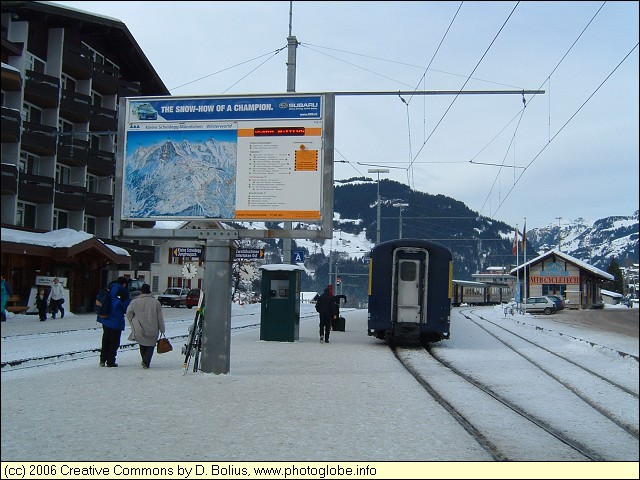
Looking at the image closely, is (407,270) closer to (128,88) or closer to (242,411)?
(242,411)

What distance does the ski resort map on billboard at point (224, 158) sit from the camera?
13.2m

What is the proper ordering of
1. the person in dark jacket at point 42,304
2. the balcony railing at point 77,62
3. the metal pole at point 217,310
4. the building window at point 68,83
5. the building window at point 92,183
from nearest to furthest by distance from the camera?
1. the metal pole at point 217,310
2. the person in dark jacket at point 42,304
3. the balcony railing at point 77,62
4. the building window at point 68,83
5. the building window at point 92,183

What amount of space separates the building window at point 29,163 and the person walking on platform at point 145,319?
95.4 ft

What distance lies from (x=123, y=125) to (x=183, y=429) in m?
7.98

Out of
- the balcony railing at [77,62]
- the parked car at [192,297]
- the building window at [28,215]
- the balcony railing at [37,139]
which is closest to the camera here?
the balcony railing at [37,139]

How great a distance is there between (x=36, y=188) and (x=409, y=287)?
84.9ft

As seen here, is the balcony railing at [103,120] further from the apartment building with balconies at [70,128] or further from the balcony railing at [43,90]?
the balcony railing at [43,90]

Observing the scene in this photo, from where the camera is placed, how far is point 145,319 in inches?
508

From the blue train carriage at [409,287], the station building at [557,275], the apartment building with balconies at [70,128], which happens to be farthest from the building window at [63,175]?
the station building at [557,275]

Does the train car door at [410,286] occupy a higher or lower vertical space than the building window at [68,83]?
lower

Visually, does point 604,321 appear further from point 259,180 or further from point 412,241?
point 412,241

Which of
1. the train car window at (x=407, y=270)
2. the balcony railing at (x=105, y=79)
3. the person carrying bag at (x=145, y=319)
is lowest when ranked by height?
the person carrying bag at (x=145, y=319)

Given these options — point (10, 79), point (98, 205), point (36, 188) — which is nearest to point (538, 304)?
point (98, 205)

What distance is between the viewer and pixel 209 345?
12875mm
